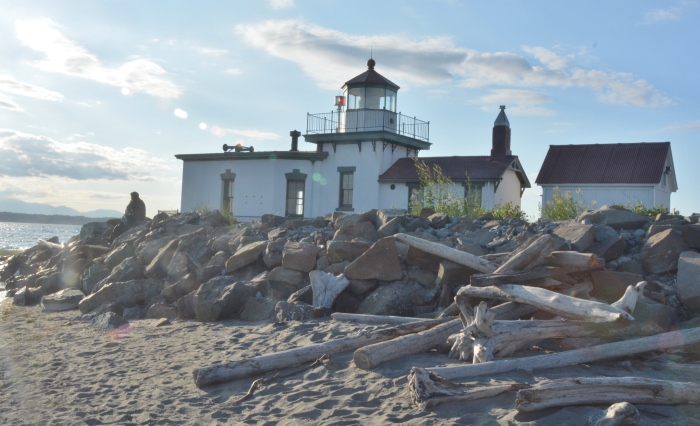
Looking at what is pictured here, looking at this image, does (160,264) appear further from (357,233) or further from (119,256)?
(357,233)

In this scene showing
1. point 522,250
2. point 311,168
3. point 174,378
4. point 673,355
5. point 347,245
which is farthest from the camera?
point 311,168

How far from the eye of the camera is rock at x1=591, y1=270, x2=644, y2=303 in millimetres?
7539

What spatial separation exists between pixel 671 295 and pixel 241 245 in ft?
24.7

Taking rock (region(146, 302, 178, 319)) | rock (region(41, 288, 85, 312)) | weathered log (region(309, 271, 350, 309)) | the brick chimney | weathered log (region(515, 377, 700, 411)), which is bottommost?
rock (region(41, 288, 85, 312))

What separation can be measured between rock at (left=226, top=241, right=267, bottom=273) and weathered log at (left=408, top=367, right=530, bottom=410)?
6499mm

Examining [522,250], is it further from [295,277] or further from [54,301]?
[54,301]

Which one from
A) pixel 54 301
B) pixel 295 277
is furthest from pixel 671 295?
pixel 54 301

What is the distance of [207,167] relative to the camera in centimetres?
2856

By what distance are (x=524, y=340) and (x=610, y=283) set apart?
211 cm

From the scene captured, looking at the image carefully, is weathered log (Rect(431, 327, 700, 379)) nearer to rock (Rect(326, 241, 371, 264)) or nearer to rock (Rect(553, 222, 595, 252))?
rock (Rect(553, 222, 595, 252))

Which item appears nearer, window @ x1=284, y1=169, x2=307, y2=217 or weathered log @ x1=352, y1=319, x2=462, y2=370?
weathered log @ x1=352, y1=319, x2=462, y2=370

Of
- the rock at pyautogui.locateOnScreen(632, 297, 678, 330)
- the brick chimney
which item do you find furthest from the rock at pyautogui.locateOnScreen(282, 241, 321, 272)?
the brick chimney

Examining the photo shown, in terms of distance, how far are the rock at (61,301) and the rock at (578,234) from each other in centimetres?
926

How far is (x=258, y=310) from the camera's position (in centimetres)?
920
